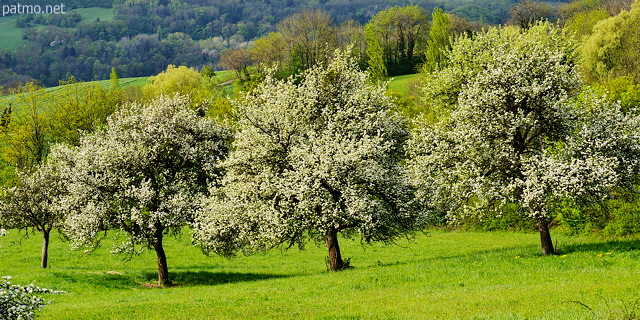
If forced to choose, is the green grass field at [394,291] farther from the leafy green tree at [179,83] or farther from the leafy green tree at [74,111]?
the leafy green tree at [179,83]

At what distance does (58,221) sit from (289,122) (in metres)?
23.3

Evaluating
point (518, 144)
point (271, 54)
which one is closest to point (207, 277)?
point (518, 144)

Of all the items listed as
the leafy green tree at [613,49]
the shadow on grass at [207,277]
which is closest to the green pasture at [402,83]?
the leafy green tree at [613,49]

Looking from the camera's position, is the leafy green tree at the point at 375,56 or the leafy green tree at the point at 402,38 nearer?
the leafy green tree at the point at 375,56

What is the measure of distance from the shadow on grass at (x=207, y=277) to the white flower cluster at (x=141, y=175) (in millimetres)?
4857

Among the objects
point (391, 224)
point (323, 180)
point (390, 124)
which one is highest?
point (390, 124)

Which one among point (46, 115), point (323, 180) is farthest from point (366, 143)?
point (46, 115)

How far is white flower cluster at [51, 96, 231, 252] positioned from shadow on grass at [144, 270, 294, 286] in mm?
4857

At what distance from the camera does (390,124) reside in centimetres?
3781

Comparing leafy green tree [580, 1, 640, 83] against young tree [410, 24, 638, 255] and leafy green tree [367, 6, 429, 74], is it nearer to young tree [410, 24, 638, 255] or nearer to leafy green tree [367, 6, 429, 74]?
leafy green tree [367, 6, 429, 74]

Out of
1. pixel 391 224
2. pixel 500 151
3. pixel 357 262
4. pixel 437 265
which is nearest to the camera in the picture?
pixel 500 151

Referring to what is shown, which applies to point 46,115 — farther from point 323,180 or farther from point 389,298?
point 389,298

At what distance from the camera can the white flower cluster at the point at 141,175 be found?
36062 mm

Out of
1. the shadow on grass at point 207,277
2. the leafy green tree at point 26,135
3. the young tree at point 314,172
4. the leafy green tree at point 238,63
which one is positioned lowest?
the shadow on grass at point 207,277
